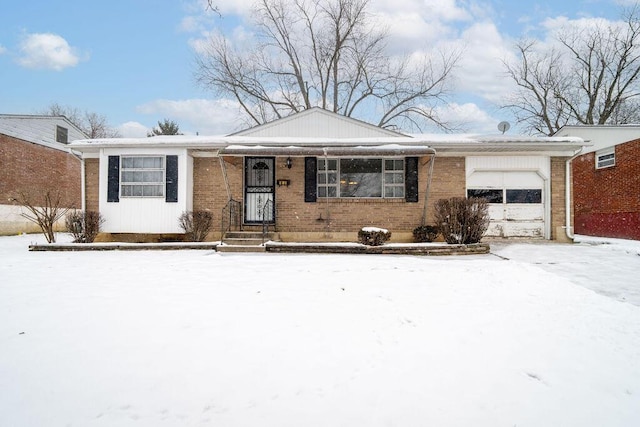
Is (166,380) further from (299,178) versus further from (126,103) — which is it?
(126,103)

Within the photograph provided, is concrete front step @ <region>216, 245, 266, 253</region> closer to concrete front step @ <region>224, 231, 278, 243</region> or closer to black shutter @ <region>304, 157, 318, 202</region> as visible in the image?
concrete front step @ <region>224, 231, 278, 243</region>

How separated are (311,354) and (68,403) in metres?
1.55

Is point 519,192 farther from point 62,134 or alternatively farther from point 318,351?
point 62,134

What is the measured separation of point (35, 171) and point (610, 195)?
25.3 meters

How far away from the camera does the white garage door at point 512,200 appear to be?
10867 millimetres

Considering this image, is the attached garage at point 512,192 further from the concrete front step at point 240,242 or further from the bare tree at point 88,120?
the bare tree at point 88,120

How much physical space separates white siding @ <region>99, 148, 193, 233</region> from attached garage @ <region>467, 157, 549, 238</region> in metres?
8.93

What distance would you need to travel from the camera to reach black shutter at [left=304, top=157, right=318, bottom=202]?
35.1 feet

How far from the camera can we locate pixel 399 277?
531cm

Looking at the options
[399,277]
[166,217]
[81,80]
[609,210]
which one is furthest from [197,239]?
[609,210]

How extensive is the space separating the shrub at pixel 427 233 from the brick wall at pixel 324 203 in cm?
49

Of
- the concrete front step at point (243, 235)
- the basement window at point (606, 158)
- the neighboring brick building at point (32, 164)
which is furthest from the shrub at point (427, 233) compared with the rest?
the neighboring brick building at point (32, 164)

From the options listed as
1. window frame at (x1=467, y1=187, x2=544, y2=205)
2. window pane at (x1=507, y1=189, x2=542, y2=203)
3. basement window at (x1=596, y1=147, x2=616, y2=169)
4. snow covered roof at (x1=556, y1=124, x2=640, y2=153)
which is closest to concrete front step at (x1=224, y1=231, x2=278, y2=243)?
window frame at (x1=467, y1=187, x2=544, y2=205)

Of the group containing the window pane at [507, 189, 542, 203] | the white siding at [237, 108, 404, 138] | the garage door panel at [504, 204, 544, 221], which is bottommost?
the garage door panel at [504, 204, 544, 221]
